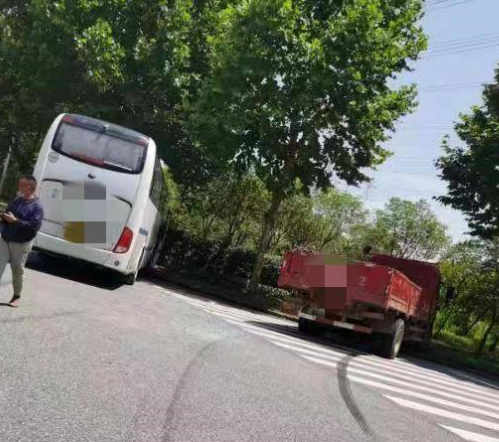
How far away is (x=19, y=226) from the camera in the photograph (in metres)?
7.45

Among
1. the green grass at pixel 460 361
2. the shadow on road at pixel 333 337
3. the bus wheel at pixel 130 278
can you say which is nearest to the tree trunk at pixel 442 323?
the green grass at pixel 460 361

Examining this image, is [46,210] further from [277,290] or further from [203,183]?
[203,183]

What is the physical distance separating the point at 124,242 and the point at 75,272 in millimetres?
2676

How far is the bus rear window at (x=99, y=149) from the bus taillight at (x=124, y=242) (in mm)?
1202

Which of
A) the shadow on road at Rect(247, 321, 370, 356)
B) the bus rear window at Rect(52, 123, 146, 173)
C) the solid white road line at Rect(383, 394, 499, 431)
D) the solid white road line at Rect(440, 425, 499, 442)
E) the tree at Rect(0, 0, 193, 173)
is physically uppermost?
the tree at Rect(0, 0, 193, 173)

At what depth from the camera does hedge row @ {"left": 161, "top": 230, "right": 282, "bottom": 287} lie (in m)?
24.8

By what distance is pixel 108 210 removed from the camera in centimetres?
1170

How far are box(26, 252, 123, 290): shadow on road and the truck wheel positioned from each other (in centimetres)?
427

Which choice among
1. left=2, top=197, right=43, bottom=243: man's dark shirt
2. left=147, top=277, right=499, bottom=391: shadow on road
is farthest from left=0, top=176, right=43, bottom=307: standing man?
left=147, top=277, right=499, bottom=391: shadow on road

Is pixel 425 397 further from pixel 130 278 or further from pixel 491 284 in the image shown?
pixel 491 284

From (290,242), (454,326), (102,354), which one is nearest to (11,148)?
(290,242)

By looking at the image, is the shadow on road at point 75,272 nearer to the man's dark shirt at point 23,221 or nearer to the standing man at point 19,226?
the standing man at point 19,226

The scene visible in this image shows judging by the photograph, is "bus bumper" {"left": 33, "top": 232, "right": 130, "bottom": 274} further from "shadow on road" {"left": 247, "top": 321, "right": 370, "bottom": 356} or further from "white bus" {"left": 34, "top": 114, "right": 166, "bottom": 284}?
"shadow on road" {"left": 247, "top": 321, "right": 370, "bottom": 356}

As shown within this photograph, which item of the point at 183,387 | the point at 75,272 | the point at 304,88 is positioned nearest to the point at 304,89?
the point at 304,88
